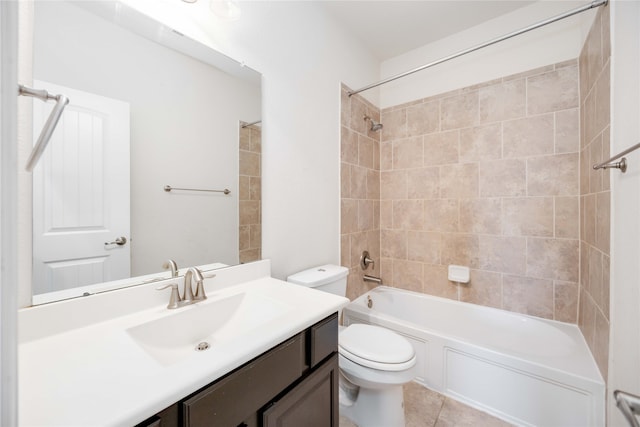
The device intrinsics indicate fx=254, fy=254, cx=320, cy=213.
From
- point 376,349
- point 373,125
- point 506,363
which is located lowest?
point 506,363

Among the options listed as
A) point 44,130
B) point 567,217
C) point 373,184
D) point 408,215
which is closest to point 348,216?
point 373,184

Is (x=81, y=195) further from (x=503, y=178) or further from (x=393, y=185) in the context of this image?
(x=503, y=178)

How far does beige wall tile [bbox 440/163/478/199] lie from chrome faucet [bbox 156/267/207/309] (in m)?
1.94

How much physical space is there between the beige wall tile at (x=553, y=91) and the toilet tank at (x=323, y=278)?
178cm

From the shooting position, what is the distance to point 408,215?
2320mm

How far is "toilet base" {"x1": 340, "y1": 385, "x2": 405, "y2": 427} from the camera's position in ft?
4.32

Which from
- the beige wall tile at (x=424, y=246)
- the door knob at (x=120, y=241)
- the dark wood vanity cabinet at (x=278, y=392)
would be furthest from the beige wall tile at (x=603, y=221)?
the door knob at (x=120, y=241)

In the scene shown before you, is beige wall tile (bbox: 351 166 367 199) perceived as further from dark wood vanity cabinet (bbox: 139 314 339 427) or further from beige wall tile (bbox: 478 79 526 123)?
dark wood vanity cabinet (bbox: 139 314 339 427)

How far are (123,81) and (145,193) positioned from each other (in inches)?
15.8

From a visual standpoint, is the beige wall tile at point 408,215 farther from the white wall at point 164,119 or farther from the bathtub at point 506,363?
the white wall at point 164,119

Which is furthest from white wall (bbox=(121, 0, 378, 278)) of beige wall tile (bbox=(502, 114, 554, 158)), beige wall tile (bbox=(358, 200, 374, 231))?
beige wall tile (bbox=(502, 114, 554, 158))

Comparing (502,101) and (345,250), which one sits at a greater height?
(502,101)

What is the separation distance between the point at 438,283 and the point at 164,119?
2.23 metres

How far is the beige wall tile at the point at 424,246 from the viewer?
218cm
